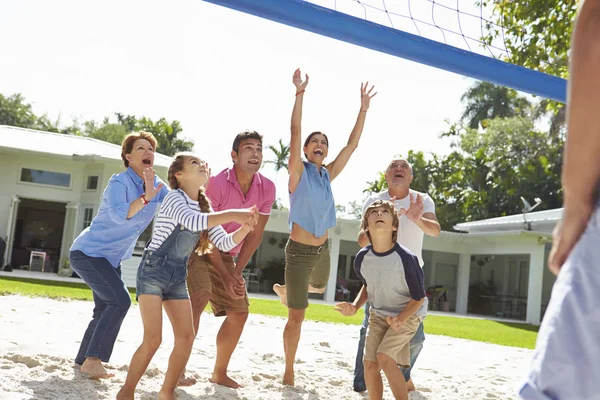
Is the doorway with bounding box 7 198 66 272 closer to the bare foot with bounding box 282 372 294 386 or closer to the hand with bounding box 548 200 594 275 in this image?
the bare foot with bounding box 282 372 294 386

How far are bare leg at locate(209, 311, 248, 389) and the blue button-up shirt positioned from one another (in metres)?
0.87

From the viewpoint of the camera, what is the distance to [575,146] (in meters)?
1.33

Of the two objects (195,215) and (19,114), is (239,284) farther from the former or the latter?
(19,114)

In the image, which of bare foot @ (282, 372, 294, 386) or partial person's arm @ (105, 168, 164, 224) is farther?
bare foot @ (282, 372, 294, 386)

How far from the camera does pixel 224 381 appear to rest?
471 cm

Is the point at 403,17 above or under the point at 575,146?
above

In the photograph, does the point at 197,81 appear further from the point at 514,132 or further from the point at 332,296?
the point at 514,132

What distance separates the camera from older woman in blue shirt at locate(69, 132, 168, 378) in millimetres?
4547

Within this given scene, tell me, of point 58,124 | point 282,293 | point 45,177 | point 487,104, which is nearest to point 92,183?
point 45,177

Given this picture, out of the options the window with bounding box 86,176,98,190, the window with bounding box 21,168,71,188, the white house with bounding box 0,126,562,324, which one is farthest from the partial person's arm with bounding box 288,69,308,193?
the window with bounding box 21,168,71,188

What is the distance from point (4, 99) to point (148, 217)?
39.3 meters

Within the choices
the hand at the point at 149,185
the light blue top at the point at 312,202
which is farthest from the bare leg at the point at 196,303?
the light blue top at the point at 312,202

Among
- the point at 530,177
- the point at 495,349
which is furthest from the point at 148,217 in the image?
the point at 530,177

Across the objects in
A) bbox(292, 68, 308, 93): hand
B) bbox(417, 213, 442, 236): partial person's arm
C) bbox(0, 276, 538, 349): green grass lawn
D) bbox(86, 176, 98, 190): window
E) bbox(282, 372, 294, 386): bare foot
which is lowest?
bbox(0, 276, 538, 349): green grass lawn
